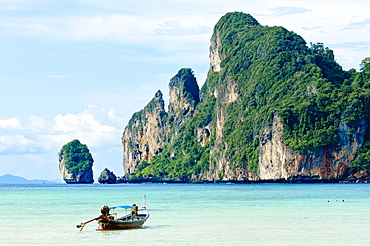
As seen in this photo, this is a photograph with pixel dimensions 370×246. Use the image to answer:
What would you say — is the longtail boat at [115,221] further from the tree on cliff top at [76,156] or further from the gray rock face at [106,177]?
the tree on cliff top at [76,156]

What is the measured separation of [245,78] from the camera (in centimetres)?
15138

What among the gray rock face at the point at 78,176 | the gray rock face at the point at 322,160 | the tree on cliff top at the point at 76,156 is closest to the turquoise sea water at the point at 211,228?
the gray rock face at the point at 322,160

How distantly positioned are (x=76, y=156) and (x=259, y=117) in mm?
77444

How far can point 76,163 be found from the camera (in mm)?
186875

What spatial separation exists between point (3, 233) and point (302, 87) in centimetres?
10467

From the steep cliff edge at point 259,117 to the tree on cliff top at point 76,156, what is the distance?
1402cm

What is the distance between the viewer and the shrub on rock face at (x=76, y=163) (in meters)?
186

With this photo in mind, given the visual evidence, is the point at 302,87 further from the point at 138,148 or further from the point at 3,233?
the point at 3,233

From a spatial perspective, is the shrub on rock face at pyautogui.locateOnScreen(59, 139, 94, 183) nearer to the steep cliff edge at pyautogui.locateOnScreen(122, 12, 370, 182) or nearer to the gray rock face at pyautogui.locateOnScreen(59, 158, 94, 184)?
the gray rock face at pyautogui.locateOnScreen(59, 158, 94, 184)

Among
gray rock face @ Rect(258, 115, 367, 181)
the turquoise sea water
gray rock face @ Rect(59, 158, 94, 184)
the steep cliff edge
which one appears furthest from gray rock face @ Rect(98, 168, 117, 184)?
the turquoise sea water

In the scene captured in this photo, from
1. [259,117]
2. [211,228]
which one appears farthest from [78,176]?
[211,228]

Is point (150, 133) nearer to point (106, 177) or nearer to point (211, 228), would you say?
point (106, 177)

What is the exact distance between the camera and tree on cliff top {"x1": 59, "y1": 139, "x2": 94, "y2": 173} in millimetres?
185625

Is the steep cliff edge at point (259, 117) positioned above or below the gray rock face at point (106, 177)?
above
